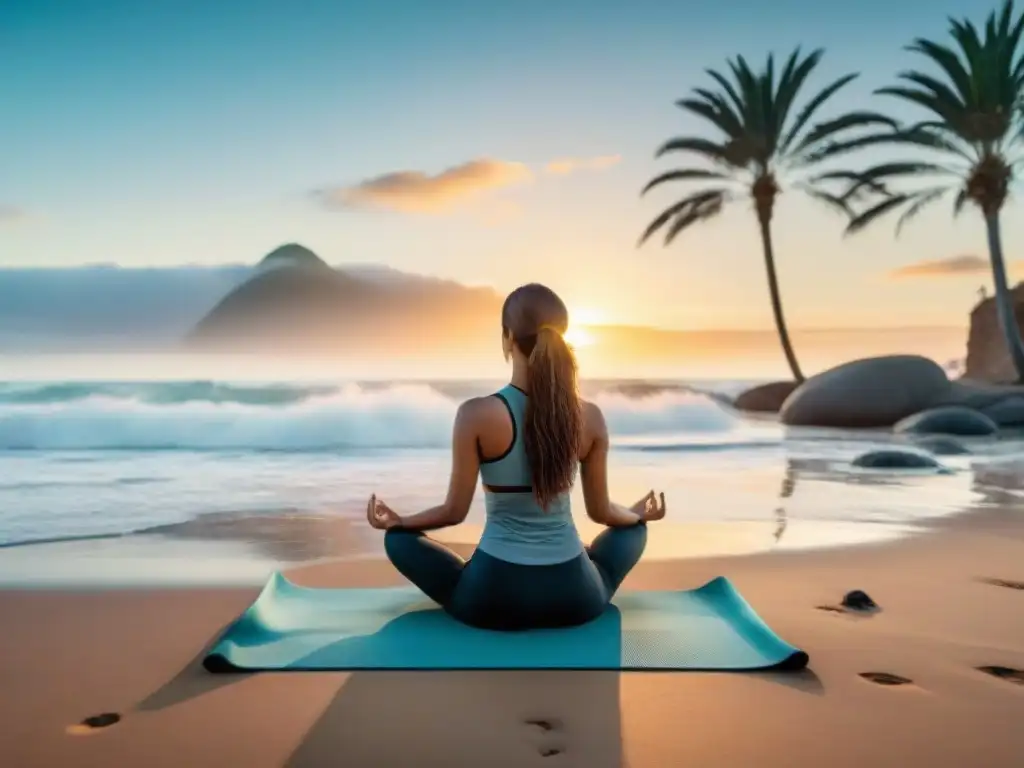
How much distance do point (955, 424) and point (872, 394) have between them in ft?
12.3

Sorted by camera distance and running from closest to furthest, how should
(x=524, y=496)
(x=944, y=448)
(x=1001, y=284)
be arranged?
(x=524, y=496) → (x=944, y=448) → (x=1001, y=284)

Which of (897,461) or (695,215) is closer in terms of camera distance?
(897,461)

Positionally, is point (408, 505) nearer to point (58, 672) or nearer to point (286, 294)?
point (58, 672)

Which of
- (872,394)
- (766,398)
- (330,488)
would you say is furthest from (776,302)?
(330,488)

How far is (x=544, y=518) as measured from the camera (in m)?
3.29

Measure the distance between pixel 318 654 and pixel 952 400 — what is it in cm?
1821

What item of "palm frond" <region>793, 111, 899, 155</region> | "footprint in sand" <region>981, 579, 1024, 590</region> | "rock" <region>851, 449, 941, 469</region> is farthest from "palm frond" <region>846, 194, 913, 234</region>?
"footprint in sand" <region>981, 579, 1024, 590</region>

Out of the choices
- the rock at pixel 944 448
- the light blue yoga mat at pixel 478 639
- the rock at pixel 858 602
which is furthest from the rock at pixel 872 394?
the light blue yoga mat at pixel 478 639

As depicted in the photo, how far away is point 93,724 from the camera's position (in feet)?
8.77

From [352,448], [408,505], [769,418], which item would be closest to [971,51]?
[769,418]

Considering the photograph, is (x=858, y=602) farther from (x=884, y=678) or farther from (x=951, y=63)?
(x=951, y=63)

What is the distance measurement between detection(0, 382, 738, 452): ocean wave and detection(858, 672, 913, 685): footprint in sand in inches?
416

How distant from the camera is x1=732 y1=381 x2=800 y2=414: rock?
24847mm

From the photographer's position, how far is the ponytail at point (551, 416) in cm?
316
